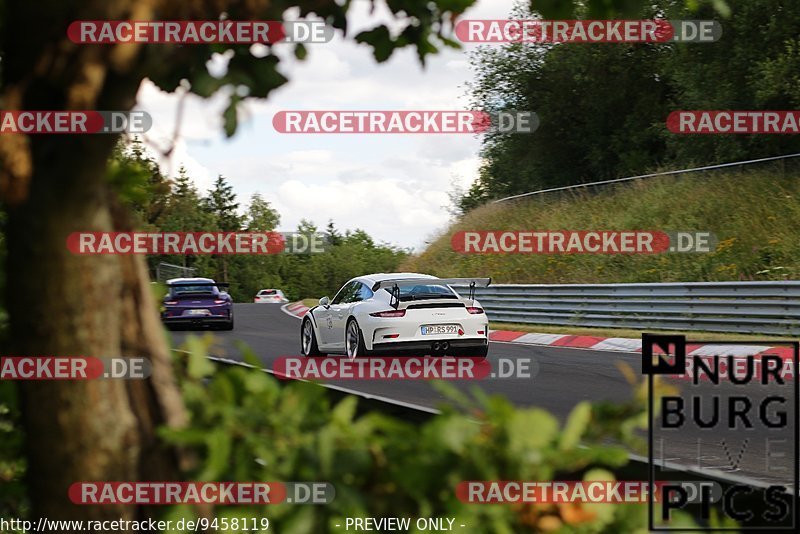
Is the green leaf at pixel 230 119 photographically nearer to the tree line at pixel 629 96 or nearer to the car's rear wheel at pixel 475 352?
the car's rear wheel at pixel 475 352

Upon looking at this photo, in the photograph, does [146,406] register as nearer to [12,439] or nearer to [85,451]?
[85,451]

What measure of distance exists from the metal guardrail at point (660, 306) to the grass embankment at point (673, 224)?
106 inches

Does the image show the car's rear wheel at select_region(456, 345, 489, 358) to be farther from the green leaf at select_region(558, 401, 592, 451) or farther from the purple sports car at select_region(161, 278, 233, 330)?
the green leaf at select_region(558, 401, 592, 451)

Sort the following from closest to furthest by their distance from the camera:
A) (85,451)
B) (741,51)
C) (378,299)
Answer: (85,451), (378,299), (741,51)

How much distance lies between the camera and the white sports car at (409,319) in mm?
16078

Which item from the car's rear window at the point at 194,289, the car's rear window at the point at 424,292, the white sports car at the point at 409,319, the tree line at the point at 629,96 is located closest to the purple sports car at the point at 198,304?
the car's rear window at the point at 194,289

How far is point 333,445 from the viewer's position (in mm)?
2309

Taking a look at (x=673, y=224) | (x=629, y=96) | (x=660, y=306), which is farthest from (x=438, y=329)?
(x=629, y=96)

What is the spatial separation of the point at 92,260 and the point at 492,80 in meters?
40.4

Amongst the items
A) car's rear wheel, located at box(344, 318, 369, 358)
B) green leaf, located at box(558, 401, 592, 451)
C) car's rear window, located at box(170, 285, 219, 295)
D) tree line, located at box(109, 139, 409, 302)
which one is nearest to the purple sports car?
car's rear window, located at box(170, 285, 219, 295)

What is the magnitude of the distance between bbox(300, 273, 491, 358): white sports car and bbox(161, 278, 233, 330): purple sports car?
11725 millimetres

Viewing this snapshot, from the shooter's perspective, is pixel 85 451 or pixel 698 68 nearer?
pixel 85 451

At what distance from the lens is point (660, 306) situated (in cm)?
2212

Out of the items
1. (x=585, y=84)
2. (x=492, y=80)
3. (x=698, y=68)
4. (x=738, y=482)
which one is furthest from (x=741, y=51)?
(x=738, y=482)
